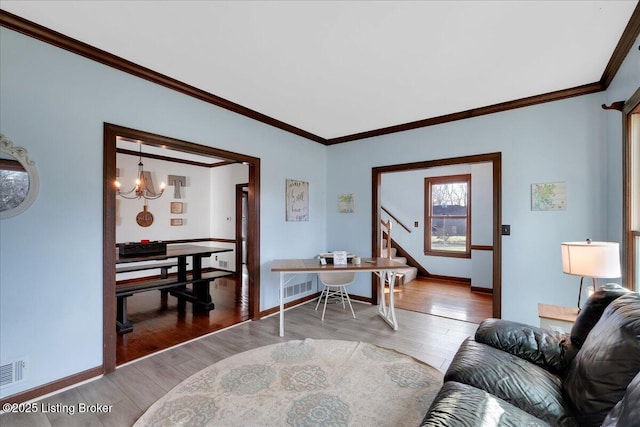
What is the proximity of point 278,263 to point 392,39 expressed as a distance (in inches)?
107

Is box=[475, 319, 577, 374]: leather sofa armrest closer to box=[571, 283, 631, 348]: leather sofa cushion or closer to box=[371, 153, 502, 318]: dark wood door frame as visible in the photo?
box=[571, 283, 631, 348]: leather sofa cushion

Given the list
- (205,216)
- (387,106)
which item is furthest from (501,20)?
(205,216)

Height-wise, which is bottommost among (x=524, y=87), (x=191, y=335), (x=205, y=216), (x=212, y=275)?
(x=191, y=335)

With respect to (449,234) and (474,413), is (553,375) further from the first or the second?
(449,234)

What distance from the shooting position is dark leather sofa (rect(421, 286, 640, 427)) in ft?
3.42

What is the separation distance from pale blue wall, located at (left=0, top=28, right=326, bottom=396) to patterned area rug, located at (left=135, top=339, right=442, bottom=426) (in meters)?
0.97

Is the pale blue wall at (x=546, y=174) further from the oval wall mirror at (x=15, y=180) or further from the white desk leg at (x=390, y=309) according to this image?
the oval wall mirror at (x=15, y=180)

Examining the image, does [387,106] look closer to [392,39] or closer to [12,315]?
[392,39]

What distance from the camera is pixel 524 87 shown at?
2893mm

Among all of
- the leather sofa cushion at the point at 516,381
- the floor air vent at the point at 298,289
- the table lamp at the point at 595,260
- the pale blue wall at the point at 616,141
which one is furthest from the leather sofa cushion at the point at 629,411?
the floor air vent at the point at 298,289

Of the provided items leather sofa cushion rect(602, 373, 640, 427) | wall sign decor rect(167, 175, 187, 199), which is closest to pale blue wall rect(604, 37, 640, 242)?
leather sofa cushion rect(602, 373, 640, 427)

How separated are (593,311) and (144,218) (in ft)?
22.1

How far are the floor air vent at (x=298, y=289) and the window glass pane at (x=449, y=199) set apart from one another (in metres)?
3.53

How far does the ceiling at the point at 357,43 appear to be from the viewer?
1829 mm
